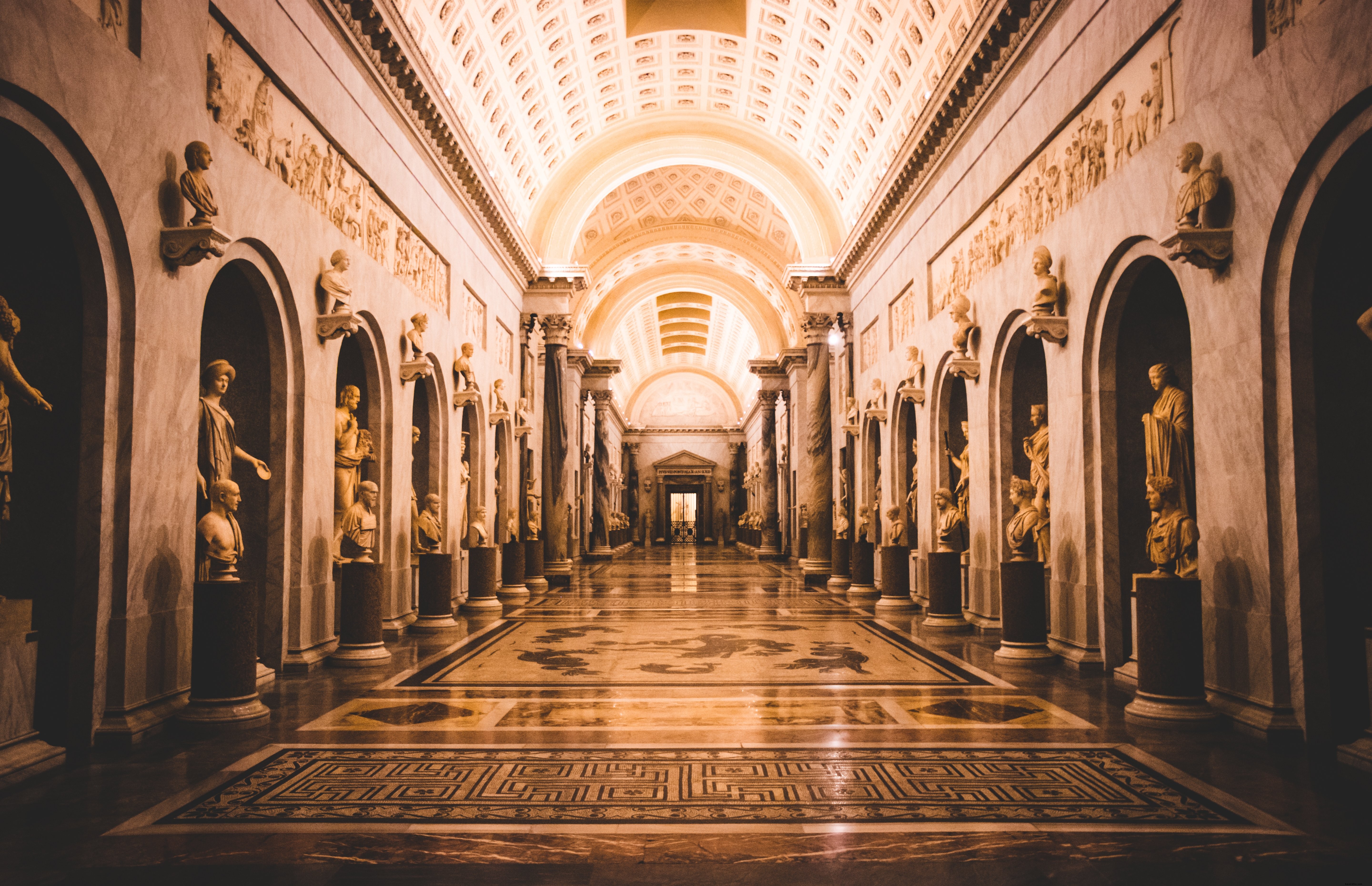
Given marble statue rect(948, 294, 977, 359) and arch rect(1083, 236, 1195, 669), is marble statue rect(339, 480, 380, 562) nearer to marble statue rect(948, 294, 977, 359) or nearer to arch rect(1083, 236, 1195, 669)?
arch rect(1083, 236, 1195, 669)

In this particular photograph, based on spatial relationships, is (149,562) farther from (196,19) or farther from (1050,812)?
(1050,812)

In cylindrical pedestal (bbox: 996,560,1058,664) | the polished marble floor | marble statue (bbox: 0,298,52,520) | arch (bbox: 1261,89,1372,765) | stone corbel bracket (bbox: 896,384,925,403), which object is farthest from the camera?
stone corbel bracket (bbox: 896,384,925,403)

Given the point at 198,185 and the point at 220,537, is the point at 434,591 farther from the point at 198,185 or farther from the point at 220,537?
the point at 198,185

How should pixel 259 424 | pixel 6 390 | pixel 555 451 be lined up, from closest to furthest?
1. pixel 6 390
2. pixel 259 424
3. pixel 555 451

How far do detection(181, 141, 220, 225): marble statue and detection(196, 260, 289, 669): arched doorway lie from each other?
2094 mm

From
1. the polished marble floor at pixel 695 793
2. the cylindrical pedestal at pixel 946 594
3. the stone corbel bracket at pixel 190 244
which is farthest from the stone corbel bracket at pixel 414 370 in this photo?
the cylindrical pedestal at pixel 946 594

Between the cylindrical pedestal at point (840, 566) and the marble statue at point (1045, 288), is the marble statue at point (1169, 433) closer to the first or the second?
the marble statue at point (1045, 288)

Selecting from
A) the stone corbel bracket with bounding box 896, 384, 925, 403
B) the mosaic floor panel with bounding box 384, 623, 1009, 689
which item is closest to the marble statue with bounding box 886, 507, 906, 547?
the stone corbel bracket with bounding box 896, 384, 925, 403

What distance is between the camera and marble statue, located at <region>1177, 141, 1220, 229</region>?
21.0ft

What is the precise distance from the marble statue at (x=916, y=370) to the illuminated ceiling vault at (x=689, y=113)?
157 inches

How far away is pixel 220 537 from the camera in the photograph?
662 cm

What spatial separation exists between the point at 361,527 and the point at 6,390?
4.64 m

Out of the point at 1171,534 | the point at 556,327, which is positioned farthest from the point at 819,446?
the point at 1171,534

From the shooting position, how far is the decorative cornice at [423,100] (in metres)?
10.5
